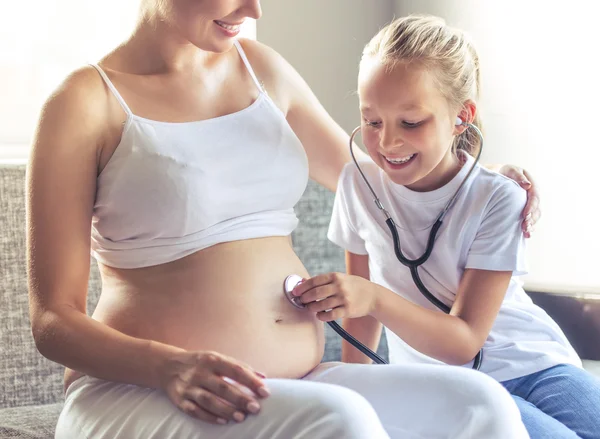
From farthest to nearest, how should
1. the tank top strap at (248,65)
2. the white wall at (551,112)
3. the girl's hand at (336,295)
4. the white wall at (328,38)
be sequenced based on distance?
the white wall at (328,38)
the white wall at (551,112)
the tank top strap at (248,65)
the girl's hand at (336,295)

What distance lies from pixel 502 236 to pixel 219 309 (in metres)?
0.52

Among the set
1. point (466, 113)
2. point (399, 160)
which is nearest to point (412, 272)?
point (399, 160)

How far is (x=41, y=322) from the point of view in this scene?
131 cm

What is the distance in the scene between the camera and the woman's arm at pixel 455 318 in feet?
4.74

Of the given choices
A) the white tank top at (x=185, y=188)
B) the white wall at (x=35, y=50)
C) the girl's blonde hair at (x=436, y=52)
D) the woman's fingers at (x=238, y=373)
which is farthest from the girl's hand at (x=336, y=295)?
the white wall at (x=35, y=50)

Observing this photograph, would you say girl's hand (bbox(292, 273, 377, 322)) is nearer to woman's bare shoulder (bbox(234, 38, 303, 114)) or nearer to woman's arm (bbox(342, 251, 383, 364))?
woman's arm (bbox(342, 251, 383, 364))

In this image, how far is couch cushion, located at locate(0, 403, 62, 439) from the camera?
1.67m

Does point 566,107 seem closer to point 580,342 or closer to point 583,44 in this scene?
point 583,44

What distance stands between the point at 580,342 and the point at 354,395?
92 centimetres

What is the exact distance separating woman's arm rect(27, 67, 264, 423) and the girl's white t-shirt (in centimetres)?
53

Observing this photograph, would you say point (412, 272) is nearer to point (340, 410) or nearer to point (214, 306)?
point (214, 306)

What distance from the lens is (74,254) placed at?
1332 millimetres

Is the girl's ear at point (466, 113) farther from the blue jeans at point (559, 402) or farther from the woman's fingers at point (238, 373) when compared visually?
the woman's fingers at point (238, 373)

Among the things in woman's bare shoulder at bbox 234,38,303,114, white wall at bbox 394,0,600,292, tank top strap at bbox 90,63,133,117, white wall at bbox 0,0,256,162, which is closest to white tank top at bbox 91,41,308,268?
tank top strap at bbox 90,63,133,117
